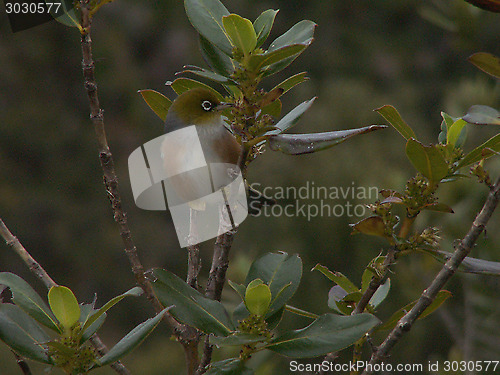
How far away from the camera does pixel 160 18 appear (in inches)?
244

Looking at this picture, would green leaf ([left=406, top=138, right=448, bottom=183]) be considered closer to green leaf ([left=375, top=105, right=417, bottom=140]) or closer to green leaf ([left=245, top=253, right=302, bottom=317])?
green leaf ([left=375, top=105, right=417, bottom=140])

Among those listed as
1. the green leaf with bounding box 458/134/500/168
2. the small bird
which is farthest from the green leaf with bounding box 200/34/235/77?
the green leaf with bounding box 458/134/500/168

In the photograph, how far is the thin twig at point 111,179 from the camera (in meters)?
0.83

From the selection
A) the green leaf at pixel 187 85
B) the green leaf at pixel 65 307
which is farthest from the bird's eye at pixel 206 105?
the green leaf at pixel 65 307

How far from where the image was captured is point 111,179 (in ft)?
2.92

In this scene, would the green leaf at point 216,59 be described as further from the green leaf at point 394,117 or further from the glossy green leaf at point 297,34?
the green leaf at point 394,117

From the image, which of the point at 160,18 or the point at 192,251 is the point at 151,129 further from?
the point at 192,251

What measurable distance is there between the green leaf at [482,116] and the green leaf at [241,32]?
0.31 metres

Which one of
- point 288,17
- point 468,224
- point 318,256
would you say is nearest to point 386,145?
point 318,256

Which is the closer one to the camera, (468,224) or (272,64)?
(272,64)

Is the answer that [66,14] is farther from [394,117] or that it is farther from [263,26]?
[394,117]

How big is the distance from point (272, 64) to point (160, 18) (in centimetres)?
564

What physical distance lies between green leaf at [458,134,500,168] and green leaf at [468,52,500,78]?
3.5 inches

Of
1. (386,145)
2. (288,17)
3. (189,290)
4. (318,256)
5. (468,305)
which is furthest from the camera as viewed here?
(288,17)
